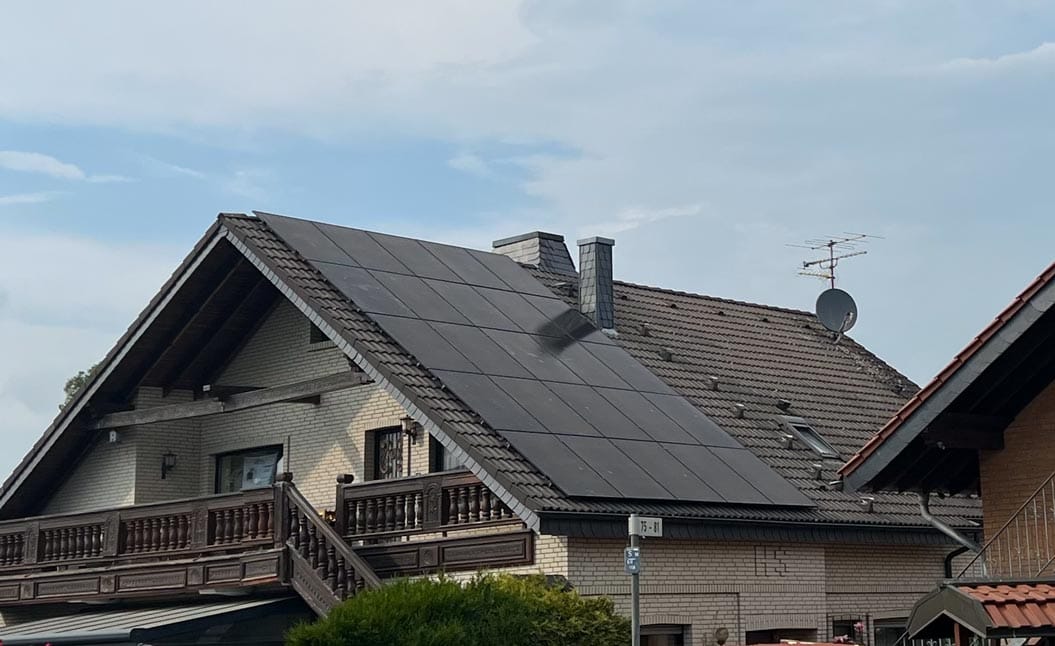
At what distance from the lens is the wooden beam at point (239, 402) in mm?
23016

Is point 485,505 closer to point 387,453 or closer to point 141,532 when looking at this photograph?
point 387,453

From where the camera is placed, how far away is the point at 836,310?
104ft

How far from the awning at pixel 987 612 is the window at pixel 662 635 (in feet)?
24.9

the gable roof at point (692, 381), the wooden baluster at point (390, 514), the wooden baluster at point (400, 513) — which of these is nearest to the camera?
the gable roof at point (692, 381)

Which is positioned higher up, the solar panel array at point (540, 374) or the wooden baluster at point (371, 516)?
the solar panel array at point (540, 374)

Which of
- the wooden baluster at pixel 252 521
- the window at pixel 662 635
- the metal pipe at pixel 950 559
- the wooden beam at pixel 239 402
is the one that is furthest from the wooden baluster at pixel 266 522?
the metal pipe at pixel 950 559

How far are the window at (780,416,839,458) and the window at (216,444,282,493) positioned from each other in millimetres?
7734

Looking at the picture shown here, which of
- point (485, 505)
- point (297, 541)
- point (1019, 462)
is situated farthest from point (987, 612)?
point (297, 541)

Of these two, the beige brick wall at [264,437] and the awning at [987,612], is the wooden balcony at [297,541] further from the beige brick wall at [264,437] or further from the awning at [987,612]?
the awning at [987,612]

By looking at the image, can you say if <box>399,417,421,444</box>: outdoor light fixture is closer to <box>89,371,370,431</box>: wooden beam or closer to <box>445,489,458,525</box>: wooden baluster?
<box>89,371,370,431</box>: wooden beam

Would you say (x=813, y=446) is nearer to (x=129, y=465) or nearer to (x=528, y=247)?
(x=528, y=247)

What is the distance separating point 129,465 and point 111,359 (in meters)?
2.03

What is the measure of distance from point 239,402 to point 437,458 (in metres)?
3.62

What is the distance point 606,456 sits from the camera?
21.0 m
